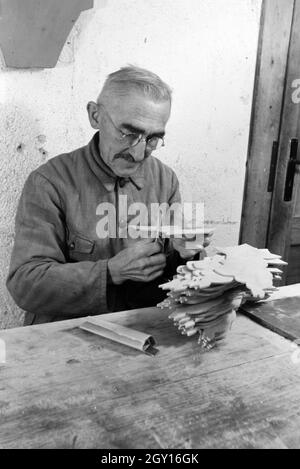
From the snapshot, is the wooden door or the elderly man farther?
the wooden door

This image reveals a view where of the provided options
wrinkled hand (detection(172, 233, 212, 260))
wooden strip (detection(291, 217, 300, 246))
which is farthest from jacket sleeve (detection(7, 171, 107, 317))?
wooden strip (detection(291, 217, 300, 246))

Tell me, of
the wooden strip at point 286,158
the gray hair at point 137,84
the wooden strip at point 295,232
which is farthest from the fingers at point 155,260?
the wooden strip at point 295,232

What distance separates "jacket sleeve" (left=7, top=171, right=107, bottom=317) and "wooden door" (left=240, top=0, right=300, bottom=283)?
1.49 meters

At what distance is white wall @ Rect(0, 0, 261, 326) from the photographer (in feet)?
6.93

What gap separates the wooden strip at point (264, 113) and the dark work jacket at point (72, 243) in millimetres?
983

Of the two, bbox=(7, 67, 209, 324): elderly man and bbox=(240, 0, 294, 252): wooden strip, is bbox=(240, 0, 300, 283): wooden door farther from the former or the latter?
bbox=(7, 67, 209, 324): elderly man

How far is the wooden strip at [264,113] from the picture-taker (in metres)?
2.66

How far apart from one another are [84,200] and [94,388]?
992 mm

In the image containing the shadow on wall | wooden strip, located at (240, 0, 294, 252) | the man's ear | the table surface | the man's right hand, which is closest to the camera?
the table surface

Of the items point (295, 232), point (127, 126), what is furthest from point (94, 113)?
point (295, 232)

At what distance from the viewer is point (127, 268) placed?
160 centimetres

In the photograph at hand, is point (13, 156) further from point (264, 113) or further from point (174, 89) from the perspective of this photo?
point (264, 113)

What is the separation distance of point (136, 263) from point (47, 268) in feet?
1.09

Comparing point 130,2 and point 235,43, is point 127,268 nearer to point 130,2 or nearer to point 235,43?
point 130,2
